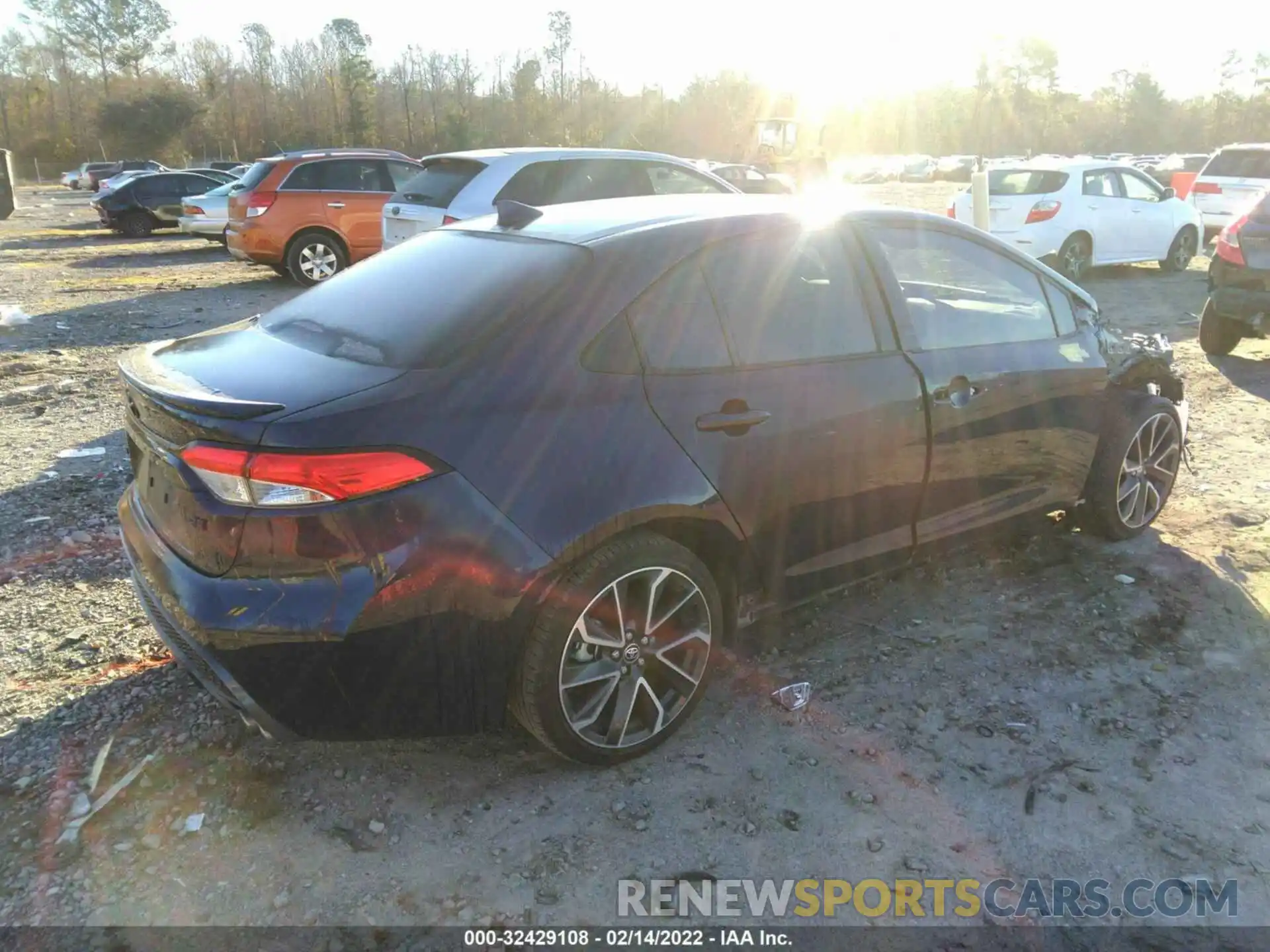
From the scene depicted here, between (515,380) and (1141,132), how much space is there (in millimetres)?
87119

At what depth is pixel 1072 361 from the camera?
4234 millimetres

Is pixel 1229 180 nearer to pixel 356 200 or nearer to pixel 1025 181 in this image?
pixel 1025 181

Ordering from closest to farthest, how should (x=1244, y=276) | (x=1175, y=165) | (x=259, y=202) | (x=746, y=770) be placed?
(x=746, y=770)
(x=1244, y=276)
(x=259, y=202)
(x=1175, y=165)

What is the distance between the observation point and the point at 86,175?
140ft

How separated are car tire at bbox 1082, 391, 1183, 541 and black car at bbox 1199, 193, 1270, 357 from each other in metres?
4.03

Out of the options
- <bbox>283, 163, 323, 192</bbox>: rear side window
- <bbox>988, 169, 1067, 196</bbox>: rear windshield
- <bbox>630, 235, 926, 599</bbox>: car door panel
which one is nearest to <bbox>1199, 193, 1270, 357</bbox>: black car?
<bbox>988, 169, 1067, 196</bbox>: rear windshield

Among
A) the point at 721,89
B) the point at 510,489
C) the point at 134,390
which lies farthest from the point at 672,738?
the point at 721,89

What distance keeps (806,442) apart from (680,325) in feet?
1.93

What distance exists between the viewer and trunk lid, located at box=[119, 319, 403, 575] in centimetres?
249

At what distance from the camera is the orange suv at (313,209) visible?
12.6 m

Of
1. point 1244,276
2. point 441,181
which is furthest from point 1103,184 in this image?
point 441,181

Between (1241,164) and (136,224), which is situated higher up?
(1241,164)

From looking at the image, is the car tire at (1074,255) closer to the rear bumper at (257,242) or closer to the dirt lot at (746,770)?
the dirt lot at (746,770)

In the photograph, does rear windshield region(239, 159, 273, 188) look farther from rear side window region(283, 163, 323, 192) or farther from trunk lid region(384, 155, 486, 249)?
trunk lid region(384, 155, 486, 249)
